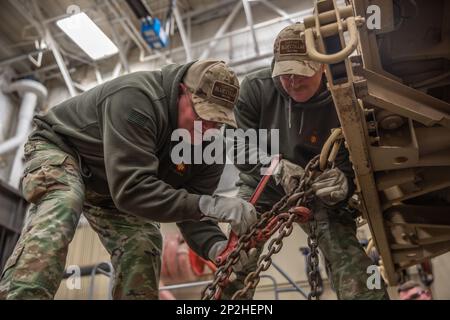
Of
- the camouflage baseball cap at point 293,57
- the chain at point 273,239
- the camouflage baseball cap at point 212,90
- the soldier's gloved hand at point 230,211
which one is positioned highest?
the camouflage baseball cap at point 293,57

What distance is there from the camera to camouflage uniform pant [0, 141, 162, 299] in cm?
162

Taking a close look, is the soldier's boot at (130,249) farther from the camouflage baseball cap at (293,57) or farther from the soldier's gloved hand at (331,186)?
the camouflage baseball cap at (293,57)

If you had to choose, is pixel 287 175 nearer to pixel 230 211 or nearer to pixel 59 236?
pixel 230 211

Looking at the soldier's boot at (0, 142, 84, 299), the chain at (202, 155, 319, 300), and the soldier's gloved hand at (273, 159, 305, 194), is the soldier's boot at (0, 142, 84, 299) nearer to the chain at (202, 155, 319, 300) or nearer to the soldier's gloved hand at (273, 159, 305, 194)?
the chain at (202, 155, 319, 300)

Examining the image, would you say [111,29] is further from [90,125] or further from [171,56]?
[90,125]

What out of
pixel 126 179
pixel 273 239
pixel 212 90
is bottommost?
pixel 273 239

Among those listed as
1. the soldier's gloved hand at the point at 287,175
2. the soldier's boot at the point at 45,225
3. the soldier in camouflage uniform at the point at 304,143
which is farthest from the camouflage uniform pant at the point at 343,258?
the soldier's boot at the point at 45,225

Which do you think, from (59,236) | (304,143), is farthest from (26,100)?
(59,236)

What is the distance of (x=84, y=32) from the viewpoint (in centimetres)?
657

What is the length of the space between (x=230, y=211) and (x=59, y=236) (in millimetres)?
657

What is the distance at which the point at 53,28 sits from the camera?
283 inches

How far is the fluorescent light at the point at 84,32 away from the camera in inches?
255

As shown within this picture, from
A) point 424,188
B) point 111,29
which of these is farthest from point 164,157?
point 111,29

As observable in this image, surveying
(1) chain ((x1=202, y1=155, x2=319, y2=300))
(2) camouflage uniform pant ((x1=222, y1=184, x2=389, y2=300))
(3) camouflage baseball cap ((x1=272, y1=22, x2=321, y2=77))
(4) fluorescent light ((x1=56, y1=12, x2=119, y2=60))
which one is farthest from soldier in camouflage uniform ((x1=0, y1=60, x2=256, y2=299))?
(4) fluorescent light ((x1=56, y1=12, x2=119, y2=60))
